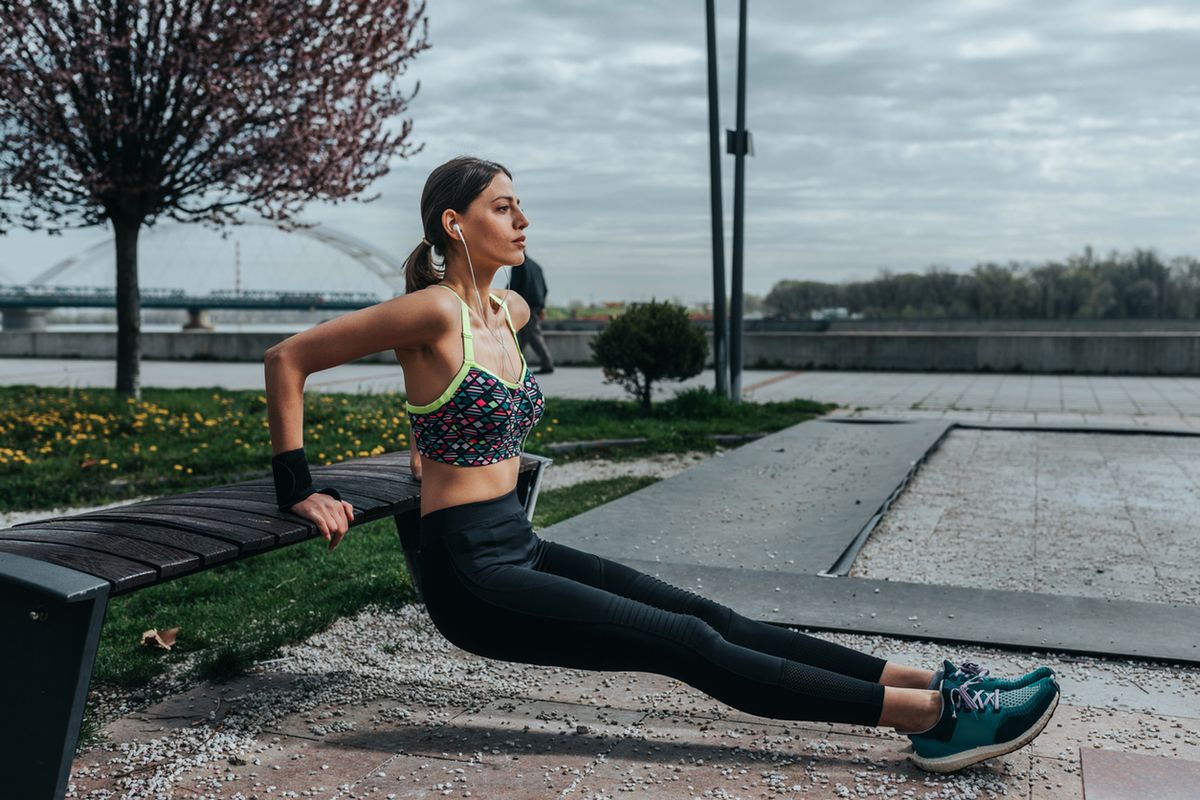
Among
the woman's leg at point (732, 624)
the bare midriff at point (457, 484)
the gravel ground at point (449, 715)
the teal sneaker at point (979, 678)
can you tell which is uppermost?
the bare midriff at point (457, 484)

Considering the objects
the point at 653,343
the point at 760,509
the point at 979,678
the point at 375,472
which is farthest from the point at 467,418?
the point at 653,343

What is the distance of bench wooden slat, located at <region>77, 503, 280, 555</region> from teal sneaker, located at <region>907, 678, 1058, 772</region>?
66.1 inches

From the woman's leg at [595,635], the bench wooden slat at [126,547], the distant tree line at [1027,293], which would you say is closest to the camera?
the bench wooden slat at [126,547]

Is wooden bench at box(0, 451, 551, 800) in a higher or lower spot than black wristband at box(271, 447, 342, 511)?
lower

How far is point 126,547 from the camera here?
8.38ft

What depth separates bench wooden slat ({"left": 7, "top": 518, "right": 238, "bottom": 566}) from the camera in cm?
256

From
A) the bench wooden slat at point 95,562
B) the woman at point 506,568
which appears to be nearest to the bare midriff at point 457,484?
the woman at point 506,568

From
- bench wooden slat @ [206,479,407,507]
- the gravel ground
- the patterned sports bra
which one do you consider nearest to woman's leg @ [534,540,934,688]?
the gravel ground

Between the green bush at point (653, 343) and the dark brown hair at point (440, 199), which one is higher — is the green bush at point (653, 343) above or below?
below

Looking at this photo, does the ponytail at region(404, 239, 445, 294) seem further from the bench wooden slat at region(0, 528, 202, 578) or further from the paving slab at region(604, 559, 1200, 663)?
the paving slab at region(604, 559, 1200, 663)

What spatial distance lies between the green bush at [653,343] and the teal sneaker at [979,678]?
8.65m

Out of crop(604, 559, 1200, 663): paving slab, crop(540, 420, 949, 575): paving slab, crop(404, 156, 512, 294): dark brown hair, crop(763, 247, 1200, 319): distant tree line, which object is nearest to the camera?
crop(404, 156, 512, 294): dark brown hair

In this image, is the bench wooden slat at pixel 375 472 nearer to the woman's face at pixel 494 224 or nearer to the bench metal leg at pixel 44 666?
the woman's face at pixel 494 224

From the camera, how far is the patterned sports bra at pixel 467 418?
9.27 ft
